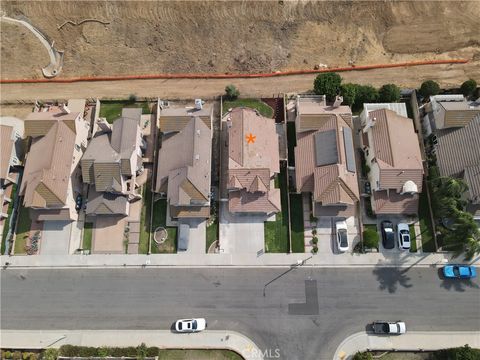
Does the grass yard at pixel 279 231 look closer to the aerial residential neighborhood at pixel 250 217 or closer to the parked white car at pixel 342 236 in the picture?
the aerial residential neighborhood at pixel 250 217

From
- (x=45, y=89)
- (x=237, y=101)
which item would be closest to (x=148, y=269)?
Answer: (x=237, y=101)

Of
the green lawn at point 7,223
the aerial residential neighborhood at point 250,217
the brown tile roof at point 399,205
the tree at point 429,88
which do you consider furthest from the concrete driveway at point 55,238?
the tree at point 429,88

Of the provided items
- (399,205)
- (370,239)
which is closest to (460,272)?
(399,205)

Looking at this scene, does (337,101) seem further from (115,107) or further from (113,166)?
(115,107)

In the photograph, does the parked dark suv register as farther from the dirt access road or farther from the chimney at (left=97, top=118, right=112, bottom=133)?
the chimney at (left=97, top=118, right=112, bottom=133)

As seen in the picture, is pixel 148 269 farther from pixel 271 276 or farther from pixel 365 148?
pixel 365 148

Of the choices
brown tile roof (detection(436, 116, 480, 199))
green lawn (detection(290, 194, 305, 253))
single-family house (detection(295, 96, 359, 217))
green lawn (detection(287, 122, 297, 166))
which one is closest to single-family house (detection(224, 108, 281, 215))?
green lawn (detection(290, 194, 305, 253))
